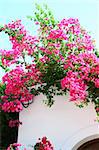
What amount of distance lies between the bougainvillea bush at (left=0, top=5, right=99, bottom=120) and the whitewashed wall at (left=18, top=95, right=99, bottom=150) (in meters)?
0.15

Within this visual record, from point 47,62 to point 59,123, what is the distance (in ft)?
3.63

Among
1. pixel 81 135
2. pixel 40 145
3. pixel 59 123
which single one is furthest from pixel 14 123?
pixel 81 135

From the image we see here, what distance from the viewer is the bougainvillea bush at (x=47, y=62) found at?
23.4ft

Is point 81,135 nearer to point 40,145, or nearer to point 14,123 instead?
point 40,145

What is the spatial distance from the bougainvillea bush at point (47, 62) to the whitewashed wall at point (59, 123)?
0.15m

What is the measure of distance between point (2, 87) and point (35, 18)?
1.44 meters

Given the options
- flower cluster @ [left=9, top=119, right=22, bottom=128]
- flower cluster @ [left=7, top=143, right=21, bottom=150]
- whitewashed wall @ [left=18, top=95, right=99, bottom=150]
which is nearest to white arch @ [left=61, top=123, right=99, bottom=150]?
whitewashed wall @ [left=18, top=95, right=99, bottom=150]

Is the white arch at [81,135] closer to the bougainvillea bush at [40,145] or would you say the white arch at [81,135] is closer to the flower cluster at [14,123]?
the bougainvillea bush at [40,145]

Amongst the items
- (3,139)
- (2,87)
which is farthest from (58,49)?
(3,139)

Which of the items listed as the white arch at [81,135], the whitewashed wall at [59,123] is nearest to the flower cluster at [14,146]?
the whitewashed wall at [59,123]

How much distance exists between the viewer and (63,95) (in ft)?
24.1

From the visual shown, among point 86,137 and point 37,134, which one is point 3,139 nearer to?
point 37,134

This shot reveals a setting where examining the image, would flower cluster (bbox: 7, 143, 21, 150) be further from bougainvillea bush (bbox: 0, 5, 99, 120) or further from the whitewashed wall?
bougainvillea bush (bbox: 0, 5, 99, 120)

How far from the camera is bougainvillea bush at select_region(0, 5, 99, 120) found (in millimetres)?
7121
